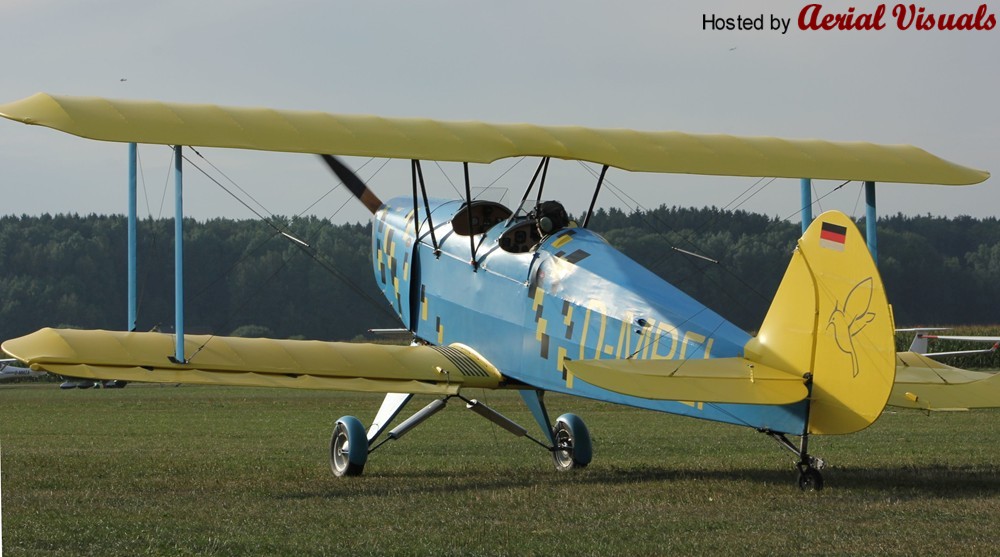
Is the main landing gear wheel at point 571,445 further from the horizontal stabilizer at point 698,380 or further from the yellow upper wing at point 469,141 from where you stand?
the horizontal stabilizer at point 698,380

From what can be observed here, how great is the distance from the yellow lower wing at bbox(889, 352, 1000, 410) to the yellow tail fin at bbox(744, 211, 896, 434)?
713 mm

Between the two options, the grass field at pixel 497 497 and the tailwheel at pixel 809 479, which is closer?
the grass field at pixel 497 497

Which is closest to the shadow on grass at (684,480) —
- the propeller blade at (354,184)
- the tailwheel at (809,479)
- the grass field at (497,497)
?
the grass field at (497,497)

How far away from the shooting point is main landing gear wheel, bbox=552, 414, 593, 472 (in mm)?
11969

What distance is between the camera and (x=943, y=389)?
31.4 feet

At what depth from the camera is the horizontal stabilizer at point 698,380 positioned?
8.16 meters

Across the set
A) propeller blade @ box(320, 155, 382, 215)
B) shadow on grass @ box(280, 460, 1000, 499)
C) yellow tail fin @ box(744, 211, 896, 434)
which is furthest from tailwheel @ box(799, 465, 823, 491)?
propeller blade @ box(320, 155, 382, 215)

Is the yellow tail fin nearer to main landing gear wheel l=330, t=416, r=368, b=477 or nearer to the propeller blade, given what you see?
main landing gear wheel l=330, t=416, r=368, b=477

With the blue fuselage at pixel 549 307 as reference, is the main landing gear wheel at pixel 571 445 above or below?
below

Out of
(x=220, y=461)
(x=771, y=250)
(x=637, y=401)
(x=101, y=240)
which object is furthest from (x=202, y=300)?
(x=637, y=401)

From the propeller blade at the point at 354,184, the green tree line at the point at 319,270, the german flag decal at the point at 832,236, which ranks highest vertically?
the propeller blade at the point at 354,184

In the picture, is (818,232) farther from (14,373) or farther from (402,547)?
(14,373)

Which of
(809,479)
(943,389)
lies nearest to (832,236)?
(809,479)

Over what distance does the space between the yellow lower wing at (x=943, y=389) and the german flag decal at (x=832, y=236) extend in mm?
1177
